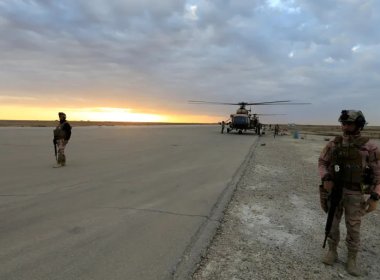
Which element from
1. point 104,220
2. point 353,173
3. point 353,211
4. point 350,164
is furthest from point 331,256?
point 104,220

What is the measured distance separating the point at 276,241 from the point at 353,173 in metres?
1.81

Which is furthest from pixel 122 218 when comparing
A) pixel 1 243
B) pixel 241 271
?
pixel 241 271

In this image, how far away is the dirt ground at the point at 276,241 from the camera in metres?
5.01

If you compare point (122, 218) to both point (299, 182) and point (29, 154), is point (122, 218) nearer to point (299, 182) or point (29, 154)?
point (299, 182)

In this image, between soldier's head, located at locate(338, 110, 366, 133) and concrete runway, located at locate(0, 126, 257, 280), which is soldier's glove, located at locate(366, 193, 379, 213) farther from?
concrete runway, located at locate(0, 126, 257, 280)

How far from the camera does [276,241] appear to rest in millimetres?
6184

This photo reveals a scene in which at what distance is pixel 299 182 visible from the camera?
39.9 ft

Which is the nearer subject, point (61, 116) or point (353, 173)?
point (353, 173)

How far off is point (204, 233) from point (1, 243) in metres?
2.93

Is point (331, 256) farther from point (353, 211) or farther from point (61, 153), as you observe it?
point (61, 153)

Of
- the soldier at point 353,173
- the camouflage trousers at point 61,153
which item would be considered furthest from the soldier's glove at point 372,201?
the camouflage trousers at point 61,153

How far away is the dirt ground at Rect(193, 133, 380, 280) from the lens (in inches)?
197

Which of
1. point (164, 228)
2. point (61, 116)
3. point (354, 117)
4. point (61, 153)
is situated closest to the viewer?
point (354, 117)

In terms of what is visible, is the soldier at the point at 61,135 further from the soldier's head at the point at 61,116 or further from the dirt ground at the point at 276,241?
the dirt ground at the point at 276,241
